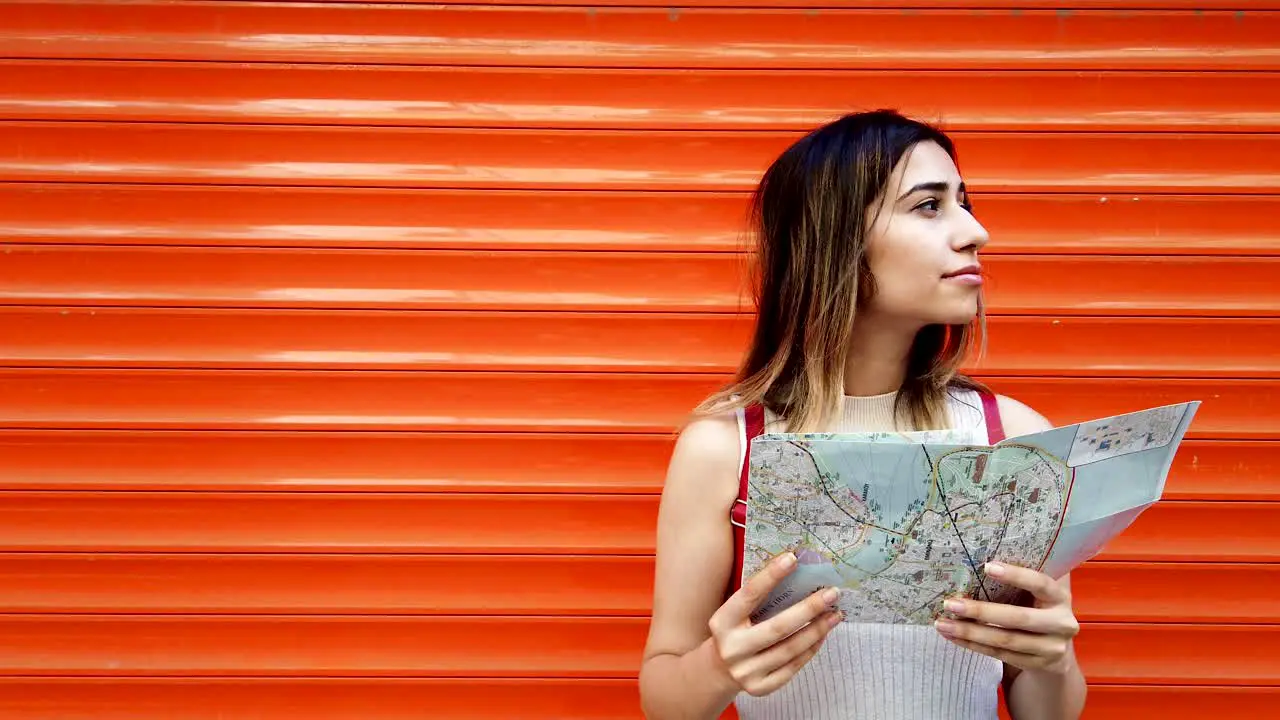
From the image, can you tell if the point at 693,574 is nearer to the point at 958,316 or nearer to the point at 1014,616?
the point at 1014,616

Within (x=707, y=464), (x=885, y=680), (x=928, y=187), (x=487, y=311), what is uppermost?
(x=928, y=187)

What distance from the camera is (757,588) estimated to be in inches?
59.4

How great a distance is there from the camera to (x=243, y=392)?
2734 millimetres

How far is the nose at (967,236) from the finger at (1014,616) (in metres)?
0.70

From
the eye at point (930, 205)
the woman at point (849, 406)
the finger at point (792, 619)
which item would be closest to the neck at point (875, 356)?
the woman at point (849, 406)

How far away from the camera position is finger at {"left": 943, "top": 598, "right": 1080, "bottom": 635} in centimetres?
151

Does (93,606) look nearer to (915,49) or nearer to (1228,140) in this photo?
(915,49)

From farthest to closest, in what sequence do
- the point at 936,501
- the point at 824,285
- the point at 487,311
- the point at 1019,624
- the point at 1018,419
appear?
the point at 487,311
the point at 1018,419
the point at 824,285
the point at 1019,624
the point at 936,501

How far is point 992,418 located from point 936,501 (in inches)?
27.5

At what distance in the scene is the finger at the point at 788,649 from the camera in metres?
1.56

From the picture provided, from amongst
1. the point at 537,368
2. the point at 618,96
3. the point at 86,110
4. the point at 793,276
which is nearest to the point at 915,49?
the point at 618,96

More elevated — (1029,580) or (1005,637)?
(1029,580)

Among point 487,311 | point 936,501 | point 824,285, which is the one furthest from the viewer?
point 487,311

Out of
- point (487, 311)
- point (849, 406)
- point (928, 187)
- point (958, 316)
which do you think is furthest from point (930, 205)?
point (487, 311)
